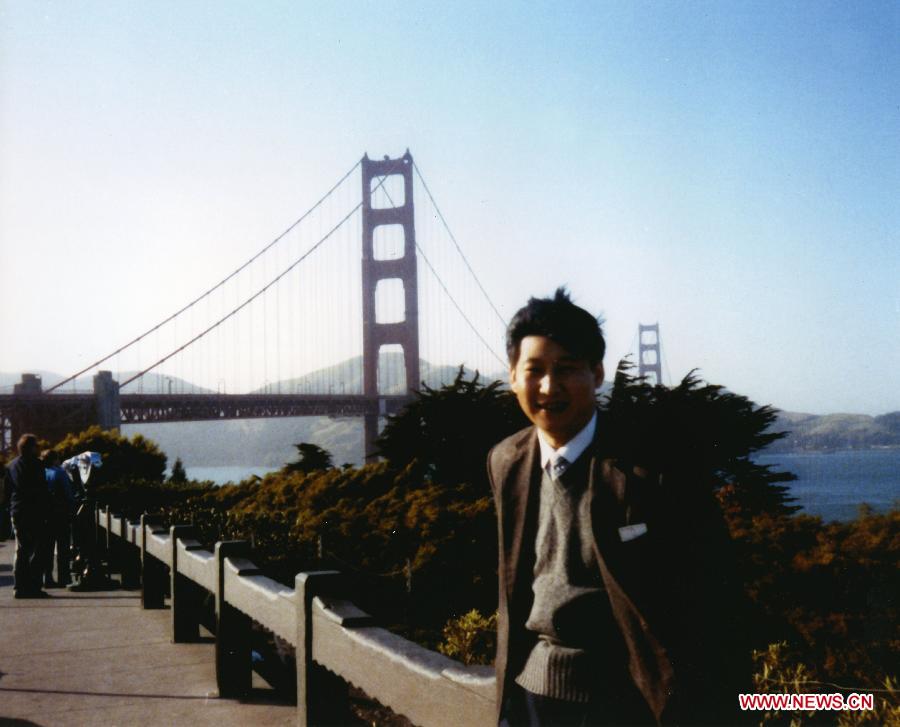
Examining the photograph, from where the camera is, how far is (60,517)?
9.51 meters

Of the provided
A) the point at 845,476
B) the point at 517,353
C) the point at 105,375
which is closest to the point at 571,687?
the point at 517,353

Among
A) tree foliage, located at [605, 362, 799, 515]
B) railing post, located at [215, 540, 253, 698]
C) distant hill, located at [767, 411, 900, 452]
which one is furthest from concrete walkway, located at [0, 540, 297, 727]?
distant hill, located at [767, 411, 900, 452]

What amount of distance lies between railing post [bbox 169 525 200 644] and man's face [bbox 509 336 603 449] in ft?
13.5

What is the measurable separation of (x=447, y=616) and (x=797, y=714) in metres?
2.16

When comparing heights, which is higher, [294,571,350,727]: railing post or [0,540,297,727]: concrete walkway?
[294,571,350,727]: railing post

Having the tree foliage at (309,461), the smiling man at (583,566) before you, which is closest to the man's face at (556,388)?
the smiling man at (583,566)

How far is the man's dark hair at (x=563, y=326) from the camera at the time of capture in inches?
81.7

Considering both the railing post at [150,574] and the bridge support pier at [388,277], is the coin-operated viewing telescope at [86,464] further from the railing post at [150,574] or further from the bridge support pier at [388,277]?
the bridge support pier at [388,277]

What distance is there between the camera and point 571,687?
195 centimetres

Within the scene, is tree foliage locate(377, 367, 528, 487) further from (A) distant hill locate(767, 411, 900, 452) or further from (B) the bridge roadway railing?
(A) distant hill locate(767, 411, 900, 452)

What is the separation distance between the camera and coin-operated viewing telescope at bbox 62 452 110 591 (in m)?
8.48

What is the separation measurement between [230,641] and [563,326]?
10.6 ft

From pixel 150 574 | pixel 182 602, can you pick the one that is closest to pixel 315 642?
pixel 182 602

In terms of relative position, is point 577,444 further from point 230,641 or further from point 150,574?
point 150,574
